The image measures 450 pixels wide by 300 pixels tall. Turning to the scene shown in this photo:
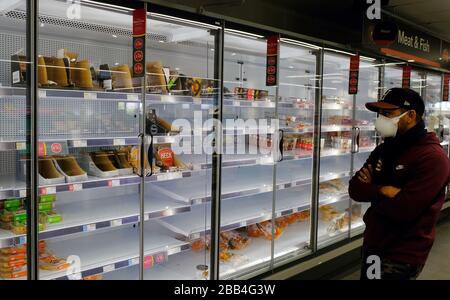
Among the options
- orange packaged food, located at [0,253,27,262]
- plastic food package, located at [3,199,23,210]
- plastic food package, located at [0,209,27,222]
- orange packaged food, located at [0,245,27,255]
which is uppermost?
plastic food package, located at [3,199,23,210]

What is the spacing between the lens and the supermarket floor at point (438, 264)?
4.19 m

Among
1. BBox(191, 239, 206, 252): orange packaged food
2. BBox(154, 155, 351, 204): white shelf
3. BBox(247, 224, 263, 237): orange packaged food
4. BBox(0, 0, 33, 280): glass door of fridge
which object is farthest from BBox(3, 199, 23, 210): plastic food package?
BBox(247, 224, 263, 237): orange packaged food

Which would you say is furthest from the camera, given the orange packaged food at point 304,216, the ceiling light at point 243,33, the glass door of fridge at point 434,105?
the glass door of fridge at point 434,105

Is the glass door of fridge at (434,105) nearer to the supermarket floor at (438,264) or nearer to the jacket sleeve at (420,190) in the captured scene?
the supermarket floor at (438,264)

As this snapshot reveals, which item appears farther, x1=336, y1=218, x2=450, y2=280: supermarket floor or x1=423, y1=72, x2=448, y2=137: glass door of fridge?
x1=423, y1=72, x2=448, y2=137: glass door of fridge

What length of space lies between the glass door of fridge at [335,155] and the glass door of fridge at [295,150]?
195 millimetres

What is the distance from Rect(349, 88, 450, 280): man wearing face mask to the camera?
2062 mm

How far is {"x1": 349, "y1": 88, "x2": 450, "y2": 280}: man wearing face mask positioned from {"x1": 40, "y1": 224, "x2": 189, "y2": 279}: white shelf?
1.43 meters

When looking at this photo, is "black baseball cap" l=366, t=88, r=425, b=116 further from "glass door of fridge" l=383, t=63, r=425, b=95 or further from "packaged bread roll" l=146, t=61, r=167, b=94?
"glass door of fridge" l=383, t=63, r=425, b=95

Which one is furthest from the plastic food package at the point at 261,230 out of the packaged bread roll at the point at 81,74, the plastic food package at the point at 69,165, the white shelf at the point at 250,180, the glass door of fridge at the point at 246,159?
the packaged bread roll at the point at 81,74

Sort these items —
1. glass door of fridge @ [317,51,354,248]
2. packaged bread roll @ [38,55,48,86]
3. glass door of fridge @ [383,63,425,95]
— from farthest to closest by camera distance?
glass door of fridge @ [383,63,425,95] < glass door of fridge @ [317,51,354,248] < packaged bread roll @ [38,55,48,86]

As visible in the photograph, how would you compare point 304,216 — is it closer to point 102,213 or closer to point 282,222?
point 282,222

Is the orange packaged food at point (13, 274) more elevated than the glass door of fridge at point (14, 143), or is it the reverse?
the glass door of fridge at point (14, 143)

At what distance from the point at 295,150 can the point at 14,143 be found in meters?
2.96
